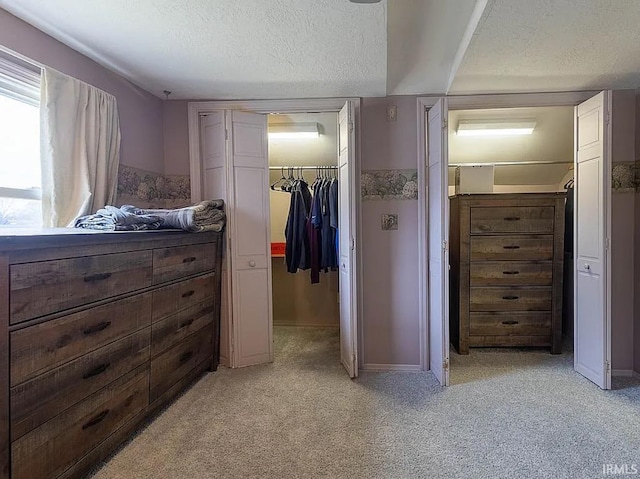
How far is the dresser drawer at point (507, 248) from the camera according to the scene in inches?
118

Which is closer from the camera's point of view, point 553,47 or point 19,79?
point 19,79

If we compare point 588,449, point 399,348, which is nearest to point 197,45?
point 399,348

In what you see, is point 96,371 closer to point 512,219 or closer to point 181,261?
point 181,261

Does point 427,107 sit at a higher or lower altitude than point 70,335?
higher

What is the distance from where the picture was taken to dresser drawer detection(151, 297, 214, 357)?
1.91 meters

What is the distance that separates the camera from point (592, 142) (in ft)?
7.89

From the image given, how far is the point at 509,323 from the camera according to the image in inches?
119

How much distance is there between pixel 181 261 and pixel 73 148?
0.80m

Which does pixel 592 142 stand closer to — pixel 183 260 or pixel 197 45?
pixel 197 45

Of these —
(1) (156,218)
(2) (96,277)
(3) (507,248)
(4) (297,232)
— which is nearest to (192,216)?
(1) (156,218)

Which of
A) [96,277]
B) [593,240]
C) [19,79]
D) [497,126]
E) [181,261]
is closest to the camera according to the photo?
[96,277]

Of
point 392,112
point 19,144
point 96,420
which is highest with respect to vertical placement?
point 392,112

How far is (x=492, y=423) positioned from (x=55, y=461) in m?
1.97

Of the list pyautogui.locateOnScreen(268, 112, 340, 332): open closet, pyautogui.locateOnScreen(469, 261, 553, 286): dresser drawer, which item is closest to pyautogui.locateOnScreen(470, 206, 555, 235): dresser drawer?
pyautogui.locateOnScreen(469, 261, 553, 286): dresser drawer
